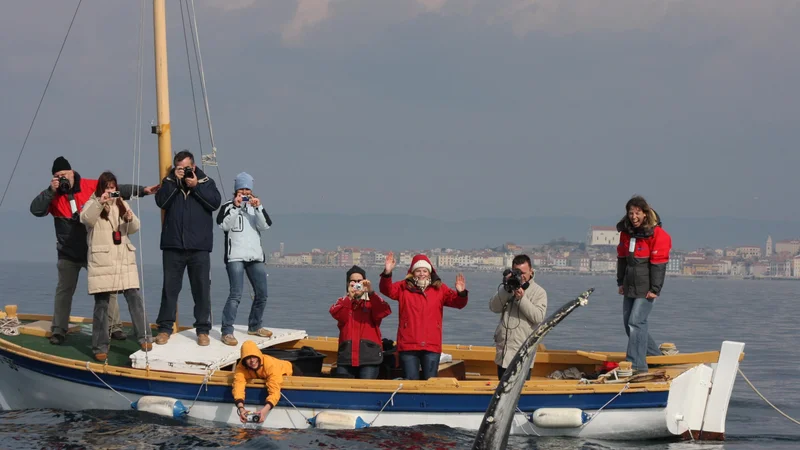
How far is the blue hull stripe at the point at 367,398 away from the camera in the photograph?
925 centimetres

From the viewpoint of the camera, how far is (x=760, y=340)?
2591 centimetres

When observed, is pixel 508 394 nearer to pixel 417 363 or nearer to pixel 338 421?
pixel 338 421

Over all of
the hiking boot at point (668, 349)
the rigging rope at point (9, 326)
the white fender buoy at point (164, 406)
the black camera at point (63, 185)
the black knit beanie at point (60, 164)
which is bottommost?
the white fender buoy at point (164, 406)

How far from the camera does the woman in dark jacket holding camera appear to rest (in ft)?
32.3

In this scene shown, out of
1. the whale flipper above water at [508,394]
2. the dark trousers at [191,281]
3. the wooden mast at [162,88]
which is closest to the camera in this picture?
the whale flipper above water at [508,394]

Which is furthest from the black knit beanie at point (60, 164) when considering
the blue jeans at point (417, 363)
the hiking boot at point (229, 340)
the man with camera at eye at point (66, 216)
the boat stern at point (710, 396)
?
the boat stern at point (710, 396)

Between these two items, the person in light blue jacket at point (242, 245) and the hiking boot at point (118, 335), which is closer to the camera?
the person in light blue jacket at point (242, 245)

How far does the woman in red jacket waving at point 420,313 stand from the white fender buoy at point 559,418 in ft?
4.72

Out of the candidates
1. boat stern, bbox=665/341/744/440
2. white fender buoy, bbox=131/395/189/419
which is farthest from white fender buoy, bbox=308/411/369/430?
boat stern, bbox=665/341/744/440

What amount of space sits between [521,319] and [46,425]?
19.1 feet

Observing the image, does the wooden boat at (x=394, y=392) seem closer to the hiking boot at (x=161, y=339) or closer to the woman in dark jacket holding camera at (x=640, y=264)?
the hiking boot at (x=161, y=339)

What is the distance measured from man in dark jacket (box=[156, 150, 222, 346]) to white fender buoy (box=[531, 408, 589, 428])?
436 centimetres

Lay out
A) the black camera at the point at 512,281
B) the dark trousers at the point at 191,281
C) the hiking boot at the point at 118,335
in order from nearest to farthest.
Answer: the black camera at the point at 512,281
the dark trousers at the point at 191,281
the hiking boot at the point at 118,335

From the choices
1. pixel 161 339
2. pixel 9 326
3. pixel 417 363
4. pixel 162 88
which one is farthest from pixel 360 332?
pixel 9 326
